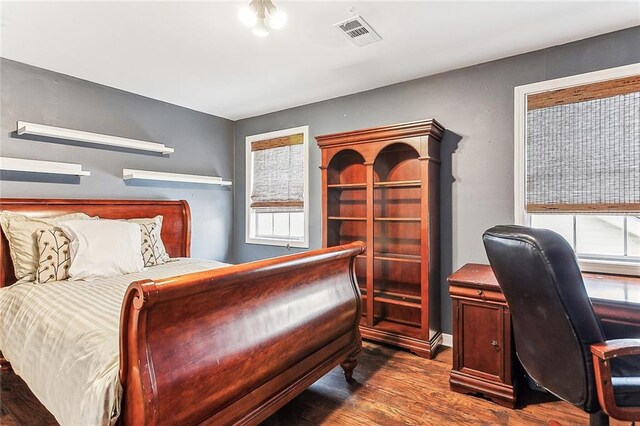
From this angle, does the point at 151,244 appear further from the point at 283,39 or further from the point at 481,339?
the point at 481,339

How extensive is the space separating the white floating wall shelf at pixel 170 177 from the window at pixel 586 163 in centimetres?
335

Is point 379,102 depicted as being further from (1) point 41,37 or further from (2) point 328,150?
(1) point 41,37

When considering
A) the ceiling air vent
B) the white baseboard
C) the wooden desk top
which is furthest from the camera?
the white baseboard

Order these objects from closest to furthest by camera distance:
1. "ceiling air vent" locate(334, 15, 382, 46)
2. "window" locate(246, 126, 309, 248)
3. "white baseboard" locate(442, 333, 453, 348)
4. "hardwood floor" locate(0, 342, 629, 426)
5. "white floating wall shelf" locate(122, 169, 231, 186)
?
"hardwood floor" locate(0, 342, 629, 426) < "ceiling air vent" locate(334, 15, 382, 46) < "white baseboard" locate(442, 333, 453, 348) < "white floating wall shelf" locate(122, 169, 231, 186) < "window" locate(246, 126, 309, 248)

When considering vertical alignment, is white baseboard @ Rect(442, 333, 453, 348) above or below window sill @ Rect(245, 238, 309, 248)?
below

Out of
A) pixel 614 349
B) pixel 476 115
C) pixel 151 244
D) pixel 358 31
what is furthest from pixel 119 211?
pixel 614 349

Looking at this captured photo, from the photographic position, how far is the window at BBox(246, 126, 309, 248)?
4.07 m

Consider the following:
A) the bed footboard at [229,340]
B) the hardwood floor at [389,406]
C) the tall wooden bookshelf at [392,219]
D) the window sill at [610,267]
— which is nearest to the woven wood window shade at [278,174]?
the tall wooden bookshelf at [392,219]

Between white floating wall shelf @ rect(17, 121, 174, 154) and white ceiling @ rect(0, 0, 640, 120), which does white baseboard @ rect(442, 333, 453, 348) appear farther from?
white floating wall shelf @ rect(17, 121, 174, 154)

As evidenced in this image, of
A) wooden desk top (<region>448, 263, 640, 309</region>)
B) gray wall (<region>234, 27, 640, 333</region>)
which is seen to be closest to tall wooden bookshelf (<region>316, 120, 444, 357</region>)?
gray wall (<region>234, 27, 640, 333</region>)

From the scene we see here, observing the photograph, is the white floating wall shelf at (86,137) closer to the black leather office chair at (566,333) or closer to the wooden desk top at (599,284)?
the wooden desk top at (599,284)

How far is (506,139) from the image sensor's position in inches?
110

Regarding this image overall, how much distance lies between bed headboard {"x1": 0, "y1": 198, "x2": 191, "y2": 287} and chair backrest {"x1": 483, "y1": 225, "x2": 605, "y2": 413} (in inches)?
132

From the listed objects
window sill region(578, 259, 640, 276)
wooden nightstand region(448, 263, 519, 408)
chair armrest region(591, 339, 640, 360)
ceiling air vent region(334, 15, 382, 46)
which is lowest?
wooden nightstand region(448, 263, 519, 408)
